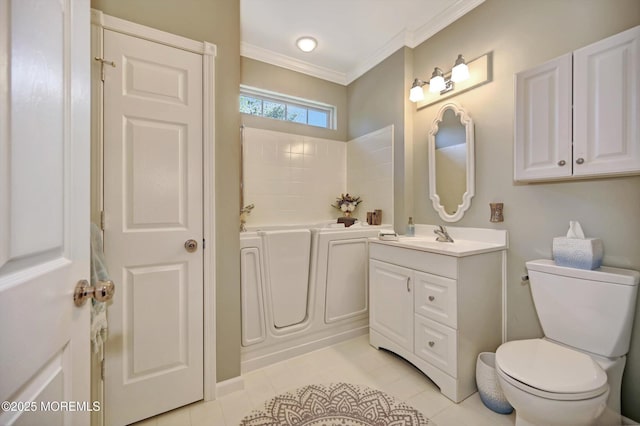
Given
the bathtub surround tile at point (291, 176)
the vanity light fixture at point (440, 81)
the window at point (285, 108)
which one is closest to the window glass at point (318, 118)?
the window at point (285, 108)

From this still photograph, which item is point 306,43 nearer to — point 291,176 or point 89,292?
point 291,176

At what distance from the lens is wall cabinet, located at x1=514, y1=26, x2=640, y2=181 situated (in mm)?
1239

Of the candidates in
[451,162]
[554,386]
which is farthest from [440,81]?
[554,386]

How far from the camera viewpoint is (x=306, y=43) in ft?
8.59

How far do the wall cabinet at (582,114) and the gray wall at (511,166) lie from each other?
208 mm

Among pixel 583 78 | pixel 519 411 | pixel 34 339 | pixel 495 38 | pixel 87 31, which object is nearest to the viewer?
pixel 34 339

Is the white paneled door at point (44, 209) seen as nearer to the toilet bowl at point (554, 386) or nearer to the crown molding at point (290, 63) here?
the toilet bowl at point (554, 386)

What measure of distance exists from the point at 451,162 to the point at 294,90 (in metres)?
1.87

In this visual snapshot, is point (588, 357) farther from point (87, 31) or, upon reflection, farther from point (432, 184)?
point (87, 31)

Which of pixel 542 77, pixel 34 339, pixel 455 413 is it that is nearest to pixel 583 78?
pixel 542 77

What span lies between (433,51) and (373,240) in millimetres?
1770

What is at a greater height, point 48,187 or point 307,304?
point 48,187

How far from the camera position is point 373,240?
2.21m

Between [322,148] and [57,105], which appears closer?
[57,105]
